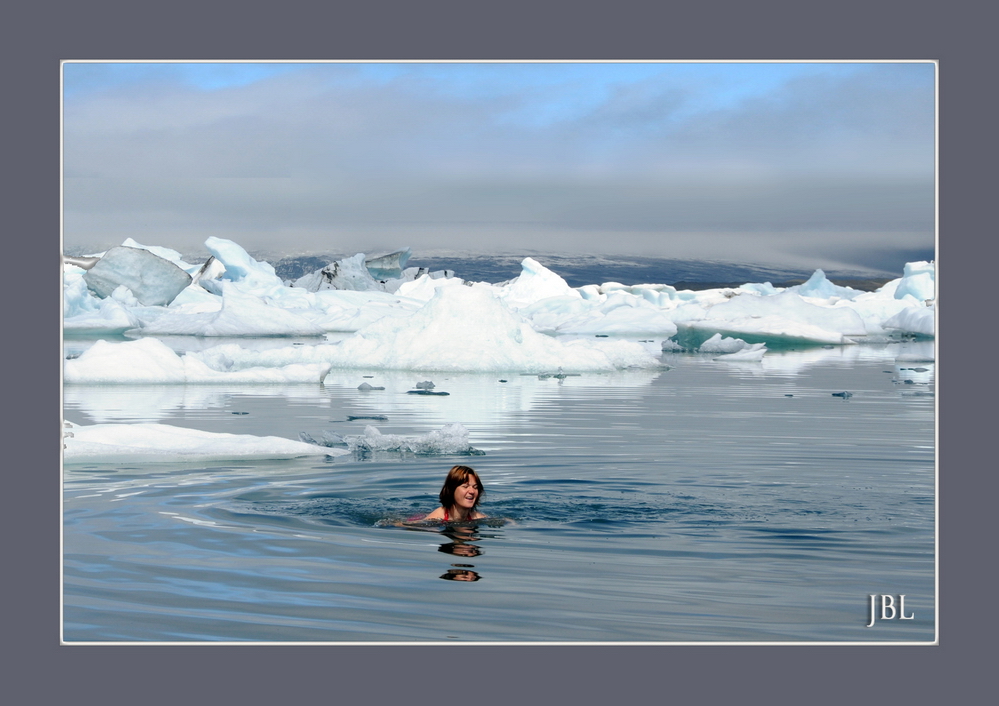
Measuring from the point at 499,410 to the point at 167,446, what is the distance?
4192 mm

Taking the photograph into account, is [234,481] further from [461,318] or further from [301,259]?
[461,318]

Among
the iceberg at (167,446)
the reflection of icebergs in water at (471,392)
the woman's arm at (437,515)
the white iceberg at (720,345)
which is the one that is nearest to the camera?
the woman's arm at (437,515)

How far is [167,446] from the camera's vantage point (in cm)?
873

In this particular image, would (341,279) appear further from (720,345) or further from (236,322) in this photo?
(720,345)

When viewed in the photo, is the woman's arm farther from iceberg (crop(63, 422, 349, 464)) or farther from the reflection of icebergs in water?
the reflection of icebergs in water

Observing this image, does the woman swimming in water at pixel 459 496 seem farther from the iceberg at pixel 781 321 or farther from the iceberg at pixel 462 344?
the iceberg at pixel 781 321

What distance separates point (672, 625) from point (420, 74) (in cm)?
515

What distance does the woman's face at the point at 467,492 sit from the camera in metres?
6.73

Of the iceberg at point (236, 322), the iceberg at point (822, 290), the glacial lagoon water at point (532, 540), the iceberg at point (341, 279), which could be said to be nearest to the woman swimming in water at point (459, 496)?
the glacial lagoon water at point (532, 540)

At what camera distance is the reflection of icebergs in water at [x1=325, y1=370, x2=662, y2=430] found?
11.9 m

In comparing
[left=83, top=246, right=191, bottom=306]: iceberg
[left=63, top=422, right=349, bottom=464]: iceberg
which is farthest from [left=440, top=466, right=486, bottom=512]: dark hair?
[left=83, top=246, right=191, bottom=306]: iceberg

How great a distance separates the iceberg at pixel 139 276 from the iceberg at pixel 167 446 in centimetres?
1567

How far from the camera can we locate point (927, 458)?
909 cm
